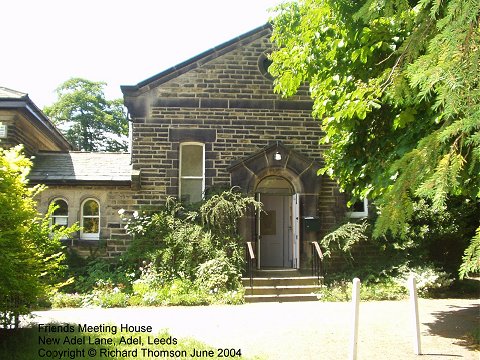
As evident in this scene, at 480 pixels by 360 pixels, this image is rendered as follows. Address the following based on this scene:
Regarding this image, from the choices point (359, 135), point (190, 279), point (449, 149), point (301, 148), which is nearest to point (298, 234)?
point (301, 148)

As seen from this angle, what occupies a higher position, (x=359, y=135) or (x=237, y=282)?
(x=359, y=135)

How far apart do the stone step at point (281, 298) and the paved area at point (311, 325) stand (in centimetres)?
47

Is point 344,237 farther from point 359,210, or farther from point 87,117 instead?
point 87,117

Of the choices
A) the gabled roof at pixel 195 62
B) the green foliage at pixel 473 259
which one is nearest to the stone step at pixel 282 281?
the gabled roof at pixel 195 62

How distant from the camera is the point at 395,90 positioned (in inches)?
178

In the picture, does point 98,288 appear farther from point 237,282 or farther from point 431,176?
point 431,176

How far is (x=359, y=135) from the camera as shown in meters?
7.20

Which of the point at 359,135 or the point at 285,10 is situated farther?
the point at 285,10

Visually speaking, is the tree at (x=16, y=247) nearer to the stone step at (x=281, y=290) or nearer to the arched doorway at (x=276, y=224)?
the stone step at (x=281, y=290)

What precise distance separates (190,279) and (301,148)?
514 centimetres

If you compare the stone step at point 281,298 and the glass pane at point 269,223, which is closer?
the stone step at point 281,298

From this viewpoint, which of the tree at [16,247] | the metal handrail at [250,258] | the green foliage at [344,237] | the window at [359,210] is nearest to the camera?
the tree at [16,247]

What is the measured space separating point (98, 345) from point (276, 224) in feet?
29.1

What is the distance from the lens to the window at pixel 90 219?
12.7m
